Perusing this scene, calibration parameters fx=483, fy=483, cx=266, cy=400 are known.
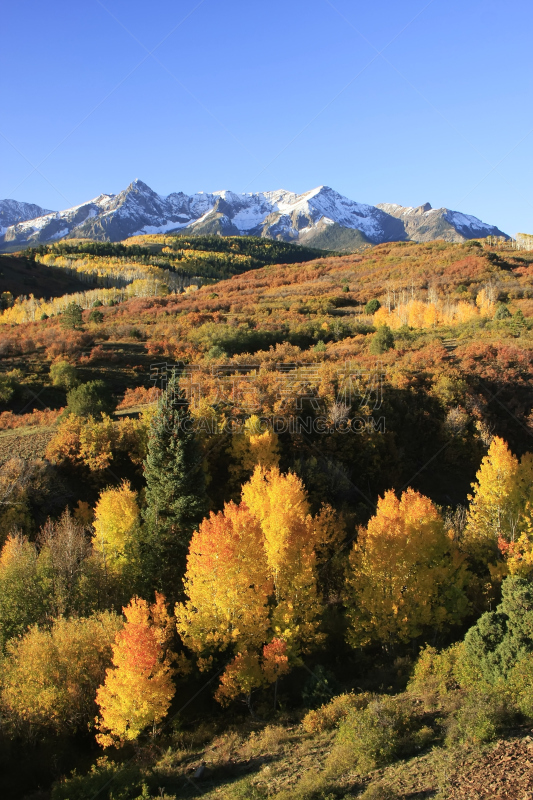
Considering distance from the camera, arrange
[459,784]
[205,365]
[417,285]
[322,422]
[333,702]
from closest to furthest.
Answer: [459,784]
[333,702]
[322,422]
[205,365]
[417,285]

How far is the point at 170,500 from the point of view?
27.1m

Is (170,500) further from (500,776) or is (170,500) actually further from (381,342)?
(381,342)

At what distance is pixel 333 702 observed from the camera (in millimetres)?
19812

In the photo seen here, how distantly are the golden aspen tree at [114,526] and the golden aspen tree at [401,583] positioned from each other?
39.8 feet

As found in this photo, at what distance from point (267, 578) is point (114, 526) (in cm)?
965

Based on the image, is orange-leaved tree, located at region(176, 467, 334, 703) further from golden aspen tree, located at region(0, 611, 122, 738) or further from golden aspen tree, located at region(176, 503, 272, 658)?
golden aspen tree, located at region(0, 611, 122, 738)

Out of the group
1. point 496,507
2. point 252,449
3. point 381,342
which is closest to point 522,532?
point 496,507

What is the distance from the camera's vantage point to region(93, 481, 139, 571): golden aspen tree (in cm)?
2611

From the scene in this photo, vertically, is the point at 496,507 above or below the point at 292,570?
above

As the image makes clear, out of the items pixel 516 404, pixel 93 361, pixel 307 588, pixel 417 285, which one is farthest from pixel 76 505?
pixel 417 285

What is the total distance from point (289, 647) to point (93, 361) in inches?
1593

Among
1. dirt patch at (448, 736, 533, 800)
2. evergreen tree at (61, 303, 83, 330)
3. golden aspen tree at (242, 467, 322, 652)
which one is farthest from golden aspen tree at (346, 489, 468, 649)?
evergreen tree at (61, 303, 83, 330)

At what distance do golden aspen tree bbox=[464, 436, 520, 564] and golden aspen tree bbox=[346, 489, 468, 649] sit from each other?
4.15m

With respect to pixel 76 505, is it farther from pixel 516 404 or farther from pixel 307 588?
pixel 516 404
